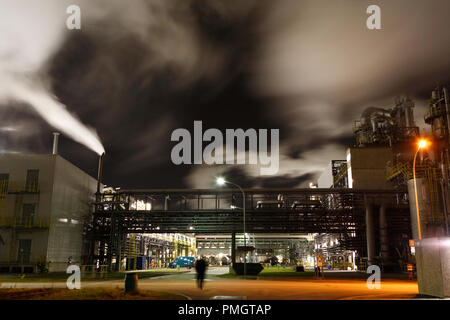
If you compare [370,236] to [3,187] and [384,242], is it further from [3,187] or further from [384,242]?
[3,187]

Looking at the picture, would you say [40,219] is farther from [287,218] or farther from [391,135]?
[391,135]

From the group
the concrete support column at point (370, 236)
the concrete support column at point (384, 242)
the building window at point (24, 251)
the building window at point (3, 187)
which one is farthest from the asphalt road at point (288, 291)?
the concrete support column at point (370, 236)

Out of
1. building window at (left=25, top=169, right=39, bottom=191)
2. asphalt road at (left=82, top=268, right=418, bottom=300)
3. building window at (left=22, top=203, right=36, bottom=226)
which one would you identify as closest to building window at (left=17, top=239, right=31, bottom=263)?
building window at (left=22, top=203, right=36, bottom=226)

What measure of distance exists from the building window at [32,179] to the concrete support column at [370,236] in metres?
34.8

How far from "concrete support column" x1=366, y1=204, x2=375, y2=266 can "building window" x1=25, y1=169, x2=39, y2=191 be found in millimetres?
34757

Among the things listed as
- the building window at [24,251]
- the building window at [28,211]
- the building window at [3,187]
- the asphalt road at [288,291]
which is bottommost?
the asphalt road at [288,291]

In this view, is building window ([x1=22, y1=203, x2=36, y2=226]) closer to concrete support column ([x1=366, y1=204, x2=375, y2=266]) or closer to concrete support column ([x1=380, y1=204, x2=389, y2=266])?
concrete support column ([x1=366, y1=204, x2=375, y2=266])

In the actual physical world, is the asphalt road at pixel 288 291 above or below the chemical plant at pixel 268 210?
below

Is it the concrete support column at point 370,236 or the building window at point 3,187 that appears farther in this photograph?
the concrete support column at point 370,236

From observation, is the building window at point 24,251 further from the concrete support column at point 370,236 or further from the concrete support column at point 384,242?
the concrete support column at point 384,242

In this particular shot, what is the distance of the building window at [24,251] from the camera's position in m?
35.1

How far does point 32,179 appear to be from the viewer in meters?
37.2

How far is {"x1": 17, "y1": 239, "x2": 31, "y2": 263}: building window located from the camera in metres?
35.1

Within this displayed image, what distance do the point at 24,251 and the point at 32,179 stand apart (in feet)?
22.2
